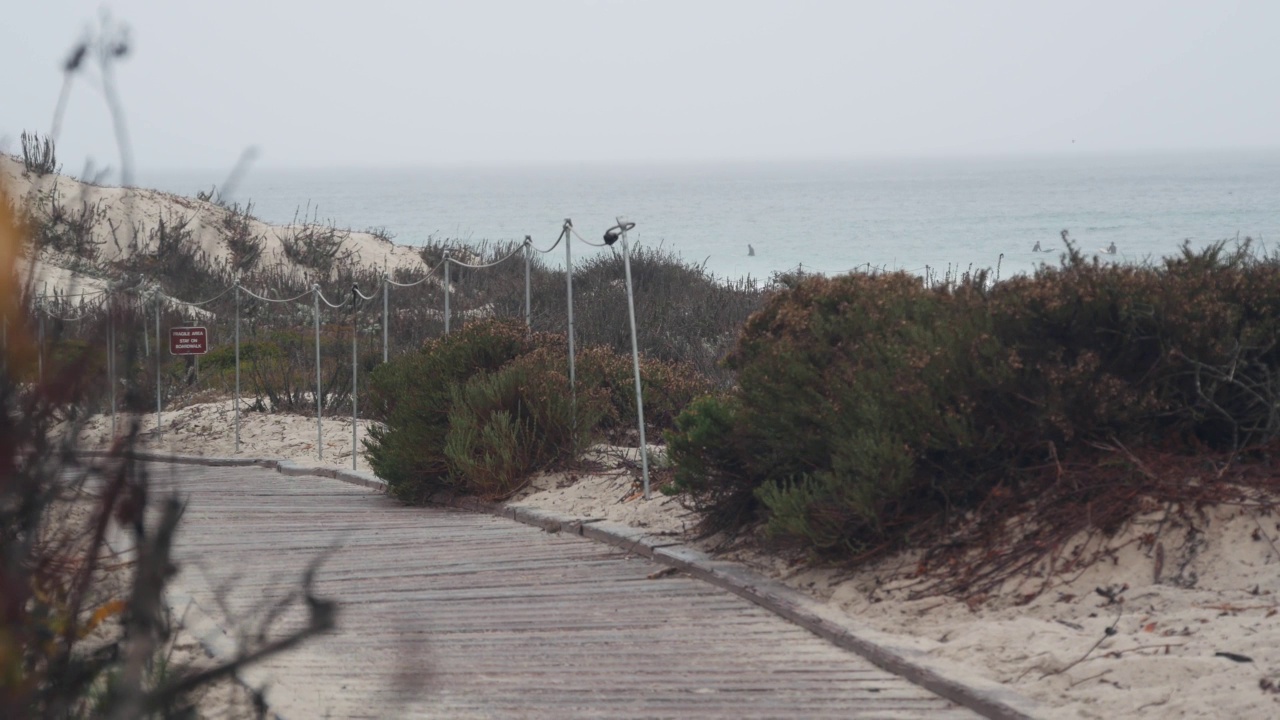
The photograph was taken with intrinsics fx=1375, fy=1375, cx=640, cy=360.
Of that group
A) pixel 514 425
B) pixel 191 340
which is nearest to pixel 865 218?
pixel 191 340

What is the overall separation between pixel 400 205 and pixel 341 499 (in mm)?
151448

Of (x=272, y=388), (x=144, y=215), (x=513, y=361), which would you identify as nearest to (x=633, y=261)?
(x=272, y=388)

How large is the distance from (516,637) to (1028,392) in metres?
2.86

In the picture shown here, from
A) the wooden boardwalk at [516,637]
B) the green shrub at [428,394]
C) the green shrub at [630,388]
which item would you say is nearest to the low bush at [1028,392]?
the wooden boardwalk at [516,637]

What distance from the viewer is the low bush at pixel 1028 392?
22.5ft

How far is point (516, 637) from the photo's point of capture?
6383 mm

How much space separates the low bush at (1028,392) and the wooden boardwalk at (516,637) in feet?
2.94

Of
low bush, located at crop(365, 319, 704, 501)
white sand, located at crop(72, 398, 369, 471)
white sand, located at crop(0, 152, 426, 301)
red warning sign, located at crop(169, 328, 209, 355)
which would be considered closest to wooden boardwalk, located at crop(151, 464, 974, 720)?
low bush, located at crop(365, 319, 704, 501)

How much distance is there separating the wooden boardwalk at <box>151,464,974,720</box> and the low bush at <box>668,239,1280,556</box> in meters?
0.90

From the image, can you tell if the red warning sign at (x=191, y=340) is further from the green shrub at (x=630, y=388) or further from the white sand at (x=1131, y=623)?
the white sand at (x=1131, y=623)

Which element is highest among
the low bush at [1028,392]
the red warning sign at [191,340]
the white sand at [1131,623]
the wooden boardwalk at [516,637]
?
the low bush at [1028,392]

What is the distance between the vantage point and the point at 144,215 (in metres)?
38.7

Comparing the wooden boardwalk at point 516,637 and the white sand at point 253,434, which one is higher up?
the wooden boardwalk at point 516,637

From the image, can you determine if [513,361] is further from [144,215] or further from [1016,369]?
[144,215]
